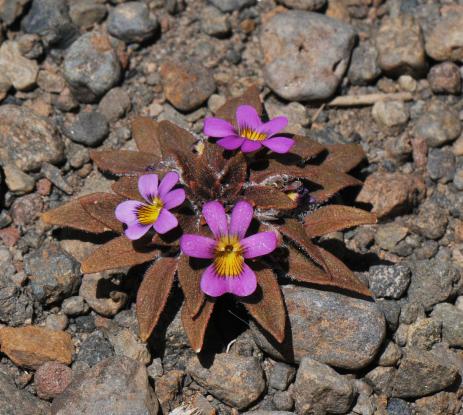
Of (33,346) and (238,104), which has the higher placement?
(238,104)

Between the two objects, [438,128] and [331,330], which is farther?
[438,128]

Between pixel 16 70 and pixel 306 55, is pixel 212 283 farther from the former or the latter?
pixel 16 70

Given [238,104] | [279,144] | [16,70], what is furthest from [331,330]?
[16,70]

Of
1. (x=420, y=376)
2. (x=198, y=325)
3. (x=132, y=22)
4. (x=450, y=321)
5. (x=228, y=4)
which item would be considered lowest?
(x=420, y=376)

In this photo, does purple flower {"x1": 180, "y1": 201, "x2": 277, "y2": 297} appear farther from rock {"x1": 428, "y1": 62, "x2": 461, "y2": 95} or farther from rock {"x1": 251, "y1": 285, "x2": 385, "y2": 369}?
rock {"x1": 428, "y1": 62, "x2": 461, "y2": 95}

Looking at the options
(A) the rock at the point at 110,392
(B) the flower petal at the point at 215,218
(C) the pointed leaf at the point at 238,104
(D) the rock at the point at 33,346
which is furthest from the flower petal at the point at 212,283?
(C) the pointed leaf at the point at 238,104

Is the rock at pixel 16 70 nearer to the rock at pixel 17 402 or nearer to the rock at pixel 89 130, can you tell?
the rock at pixel 89 130

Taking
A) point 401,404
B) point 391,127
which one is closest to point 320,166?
point 391,127

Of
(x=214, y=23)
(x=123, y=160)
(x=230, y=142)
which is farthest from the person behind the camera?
(x=214, y=23)
